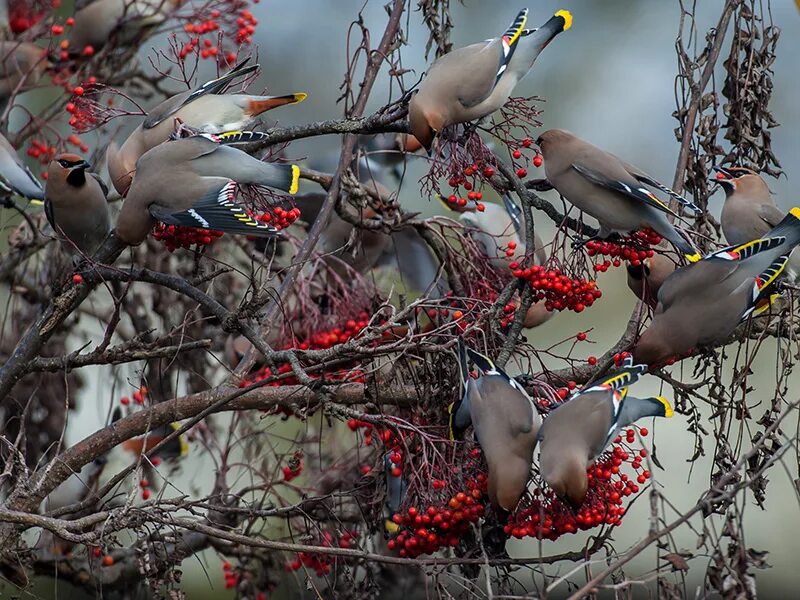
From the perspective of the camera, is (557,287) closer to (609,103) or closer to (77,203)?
(77,203)

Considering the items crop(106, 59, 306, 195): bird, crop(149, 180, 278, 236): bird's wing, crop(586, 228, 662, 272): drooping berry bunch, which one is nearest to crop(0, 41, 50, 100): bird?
crop(106, 59, 306, 195): bird

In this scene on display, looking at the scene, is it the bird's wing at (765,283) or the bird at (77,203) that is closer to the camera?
the bird's wing at (765,283)

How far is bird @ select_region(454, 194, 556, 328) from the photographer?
4090 millimetres

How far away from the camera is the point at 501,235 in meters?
3.94

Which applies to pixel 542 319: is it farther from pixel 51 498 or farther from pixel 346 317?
pixel 51 498

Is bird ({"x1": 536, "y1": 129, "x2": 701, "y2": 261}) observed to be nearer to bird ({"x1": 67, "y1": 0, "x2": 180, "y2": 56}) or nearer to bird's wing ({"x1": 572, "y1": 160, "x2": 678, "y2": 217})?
bird's wing ({"x1": 572, "y1": 160, "x2": 678, "y2": 217})

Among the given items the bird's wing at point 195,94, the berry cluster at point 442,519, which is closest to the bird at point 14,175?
the bird's wing at point 195,94

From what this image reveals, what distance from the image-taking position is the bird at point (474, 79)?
3.33m

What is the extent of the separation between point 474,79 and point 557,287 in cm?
64

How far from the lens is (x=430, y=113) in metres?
3.33

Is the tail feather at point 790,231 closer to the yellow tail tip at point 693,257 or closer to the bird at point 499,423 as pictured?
the yellow tail tip at point 693,257

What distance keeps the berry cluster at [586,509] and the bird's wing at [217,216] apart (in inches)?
36.1

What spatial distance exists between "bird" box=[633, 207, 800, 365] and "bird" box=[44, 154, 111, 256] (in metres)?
1.71

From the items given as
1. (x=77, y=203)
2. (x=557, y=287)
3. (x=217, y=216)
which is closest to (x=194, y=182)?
(x=217, y=216)
